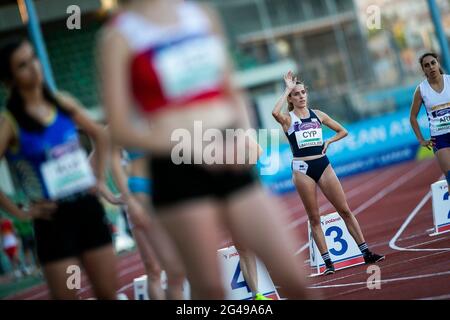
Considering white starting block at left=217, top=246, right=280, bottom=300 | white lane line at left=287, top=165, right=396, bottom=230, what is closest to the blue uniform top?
white starting block at left=217, top=246, right=280, bottom=300

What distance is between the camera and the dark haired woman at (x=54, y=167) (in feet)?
13.9

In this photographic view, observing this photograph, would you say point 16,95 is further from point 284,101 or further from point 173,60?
point 284,101

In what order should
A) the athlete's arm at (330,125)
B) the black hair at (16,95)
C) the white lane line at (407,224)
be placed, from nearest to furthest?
the black hair at (16,95)
the athlete's arm at (330,125)
the white lane line at (407,224)

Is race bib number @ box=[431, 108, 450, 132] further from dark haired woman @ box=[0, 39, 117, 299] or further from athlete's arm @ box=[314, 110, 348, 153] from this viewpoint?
dark haired woman @ box=[0, 39, 117, 299]

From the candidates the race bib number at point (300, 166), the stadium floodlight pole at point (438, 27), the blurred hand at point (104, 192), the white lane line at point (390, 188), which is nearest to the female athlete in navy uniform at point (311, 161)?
the race bib number at point (300, 166)

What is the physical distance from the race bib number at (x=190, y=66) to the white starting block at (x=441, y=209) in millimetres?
6087

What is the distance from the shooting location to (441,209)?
8.85m

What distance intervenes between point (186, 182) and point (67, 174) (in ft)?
4.82

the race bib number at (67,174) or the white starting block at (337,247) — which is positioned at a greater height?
the race bib number at (67,174)

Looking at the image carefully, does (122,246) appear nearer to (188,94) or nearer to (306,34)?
(188,94)

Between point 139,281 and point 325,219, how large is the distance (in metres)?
2.03

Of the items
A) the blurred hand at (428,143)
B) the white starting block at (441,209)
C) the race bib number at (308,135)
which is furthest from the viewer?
the white starting block at (441,209)

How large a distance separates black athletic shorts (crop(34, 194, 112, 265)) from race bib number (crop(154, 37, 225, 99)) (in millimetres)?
1497

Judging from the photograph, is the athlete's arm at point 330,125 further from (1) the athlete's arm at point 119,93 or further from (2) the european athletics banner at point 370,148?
(2) the european athletics banner at point 370,148
